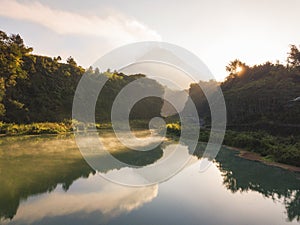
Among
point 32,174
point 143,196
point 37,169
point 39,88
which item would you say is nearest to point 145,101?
point 39,88

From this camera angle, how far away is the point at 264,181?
32.2 ft

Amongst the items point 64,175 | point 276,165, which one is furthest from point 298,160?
point 64,175

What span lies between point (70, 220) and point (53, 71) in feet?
103

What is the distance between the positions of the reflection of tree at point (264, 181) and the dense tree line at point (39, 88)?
1203 centimetres

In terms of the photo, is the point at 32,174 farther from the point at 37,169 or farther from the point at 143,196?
the point at 143,196

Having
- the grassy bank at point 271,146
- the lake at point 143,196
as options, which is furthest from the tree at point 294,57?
the lake at point 143,196

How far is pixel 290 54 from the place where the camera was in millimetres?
31328

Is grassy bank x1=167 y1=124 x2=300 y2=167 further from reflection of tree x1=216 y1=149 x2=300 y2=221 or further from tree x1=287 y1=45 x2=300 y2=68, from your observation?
tree x1=287 y1=45 x2=300 y2=68

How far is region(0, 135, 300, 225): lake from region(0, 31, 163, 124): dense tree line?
42.0 feet

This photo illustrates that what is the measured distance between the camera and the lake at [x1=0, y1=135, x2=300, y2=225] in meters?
6.07

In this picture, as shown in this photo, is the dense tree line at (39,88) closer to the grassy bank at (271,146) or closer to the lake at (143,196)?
the grassy bank at (271,146)

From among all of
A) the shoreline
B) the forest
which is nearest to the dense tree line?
the forest

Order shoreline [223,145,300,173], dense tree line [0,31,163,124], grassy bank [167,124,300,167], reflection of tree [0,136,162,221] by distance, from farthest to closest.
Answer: dense tree line [0,31,163,124], grassy bank [167,124,300,167], shoreline [223,145,300,173], reflection of tree [0,136,162,221]

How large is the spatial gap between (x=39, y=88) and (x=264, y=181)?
27101mm
